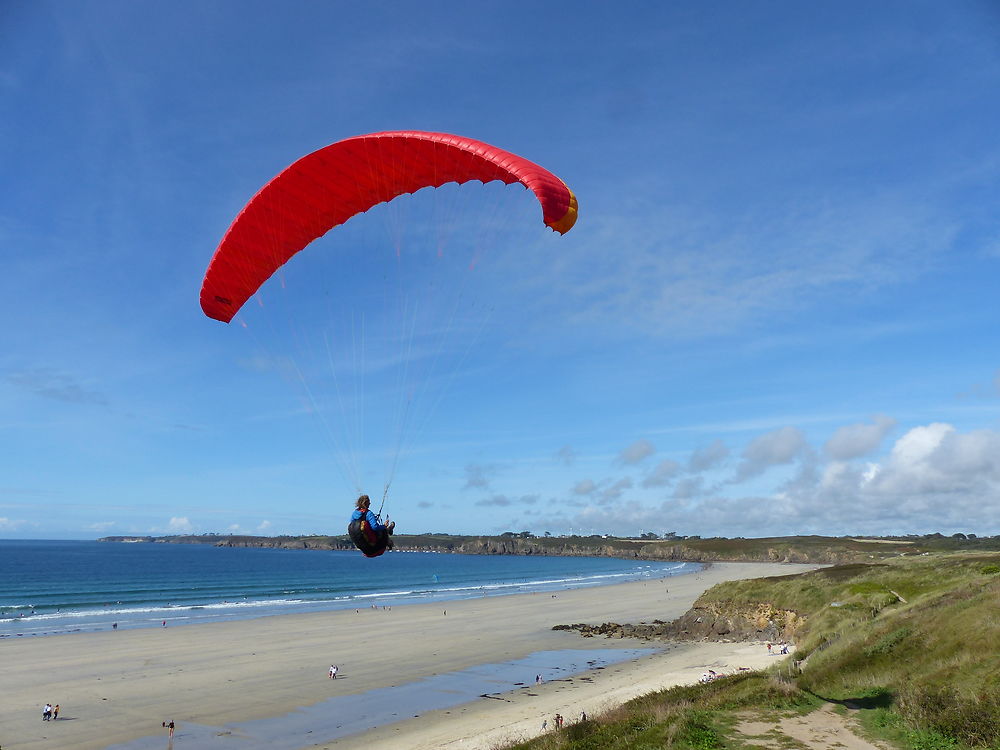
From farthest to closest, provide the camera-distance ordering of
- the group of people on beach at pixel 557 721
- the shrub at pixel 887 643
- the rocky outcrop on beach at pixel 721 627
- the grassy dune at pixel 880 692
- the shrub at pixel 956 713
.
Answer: the rocky outcrop on beach at pixel 721 627, the group of people on beach at pixel 557 721, the shrub at pixel 887 643, the grassy dune at pixel 880 692, the shrub at pixel 956 713

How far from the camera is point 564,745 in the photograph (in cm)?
943

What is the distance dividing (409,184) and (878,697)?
12.8m

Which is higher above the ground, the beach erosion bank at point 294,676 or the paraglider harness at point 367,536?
the paraglider harness at point 367,536

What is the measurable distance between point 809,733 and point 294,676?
19.0 metres

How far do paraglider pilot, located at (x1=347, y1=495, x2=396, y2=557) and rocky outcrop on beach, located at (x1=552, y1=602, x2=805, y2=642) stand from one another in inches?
869

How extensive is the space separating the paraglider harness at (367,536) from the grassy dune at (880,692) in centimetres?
406

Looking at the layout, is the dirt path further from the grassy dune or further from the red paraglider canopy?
the red paraglider canopy

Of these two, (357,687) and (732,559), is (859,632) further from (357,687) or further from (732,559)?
(732,559)

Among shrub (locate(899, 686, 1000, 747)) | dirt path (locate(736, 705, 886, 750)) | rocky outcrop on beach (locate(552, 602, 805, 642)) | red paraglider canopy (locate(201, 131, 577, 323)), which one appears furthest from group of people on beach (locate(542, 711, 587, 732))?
rocky outcrop on beach (locate(552, 602, 805, 642))

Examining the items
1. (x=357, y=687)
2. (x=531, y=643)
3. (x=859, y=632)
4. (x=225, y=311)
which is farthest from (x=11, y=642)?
(x=859, y=632)

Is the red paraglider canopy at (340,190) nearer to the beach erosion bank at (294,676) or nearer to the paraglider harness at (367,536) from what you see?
the paraglider harness at (367,536)

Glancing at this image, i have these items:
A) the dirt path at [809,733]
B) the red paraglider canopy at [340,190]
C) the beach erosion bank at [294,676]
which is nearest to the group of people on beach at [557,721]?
the beach erosion bank at [294,676]

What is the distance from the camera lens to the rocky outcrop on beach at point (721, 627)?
92.8ft

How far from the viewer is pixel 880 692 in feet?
36.0
